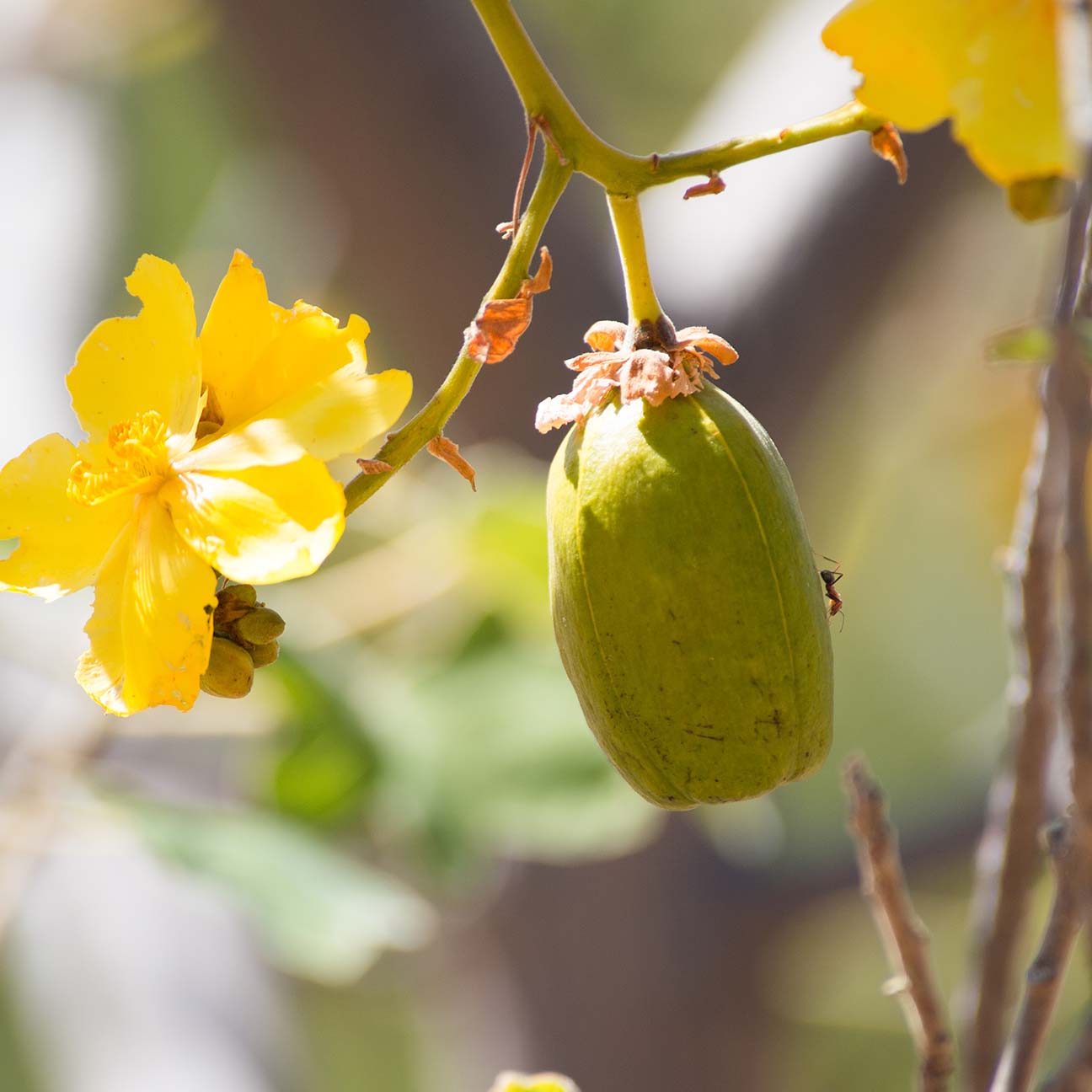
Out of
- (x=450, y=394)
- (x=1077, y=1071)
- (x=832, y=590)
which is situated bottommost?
(x=1077, y=1071)

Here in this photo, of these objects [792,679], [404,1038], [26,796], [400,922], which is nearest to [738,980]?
[400,922]

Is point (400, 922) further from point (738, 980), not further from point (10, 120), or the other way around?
point (10, 120)

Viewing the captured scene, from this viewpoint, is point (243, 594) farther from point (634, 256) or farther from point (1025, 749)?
point (1025, 749)

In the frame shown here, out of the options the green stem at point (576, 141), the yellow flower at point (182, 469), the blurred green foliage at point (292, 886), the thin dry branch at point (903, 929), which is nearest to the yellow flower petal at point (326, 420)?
the yellow flower at point (182, 469)

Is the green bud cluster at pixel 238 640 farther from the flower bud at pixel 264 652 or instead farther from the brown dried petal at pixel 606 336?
the brown dried petal at pixel 606 336

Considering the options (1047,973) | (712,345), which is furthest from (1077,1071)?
(712,345)

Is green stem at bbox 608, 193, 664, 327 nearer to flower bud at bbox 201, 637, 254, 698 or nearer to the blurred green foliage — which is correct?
flower bud at bbox 201, 637, 254, 698

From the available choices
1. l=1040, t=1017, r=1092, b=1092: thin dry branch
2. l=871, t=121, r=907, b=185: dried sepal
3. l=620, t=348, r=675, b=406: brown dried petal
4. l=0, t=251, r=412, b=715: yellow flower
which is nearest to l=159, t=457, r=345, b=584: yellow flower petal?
l=0, t=251, r=412, b=715: yellow flower
